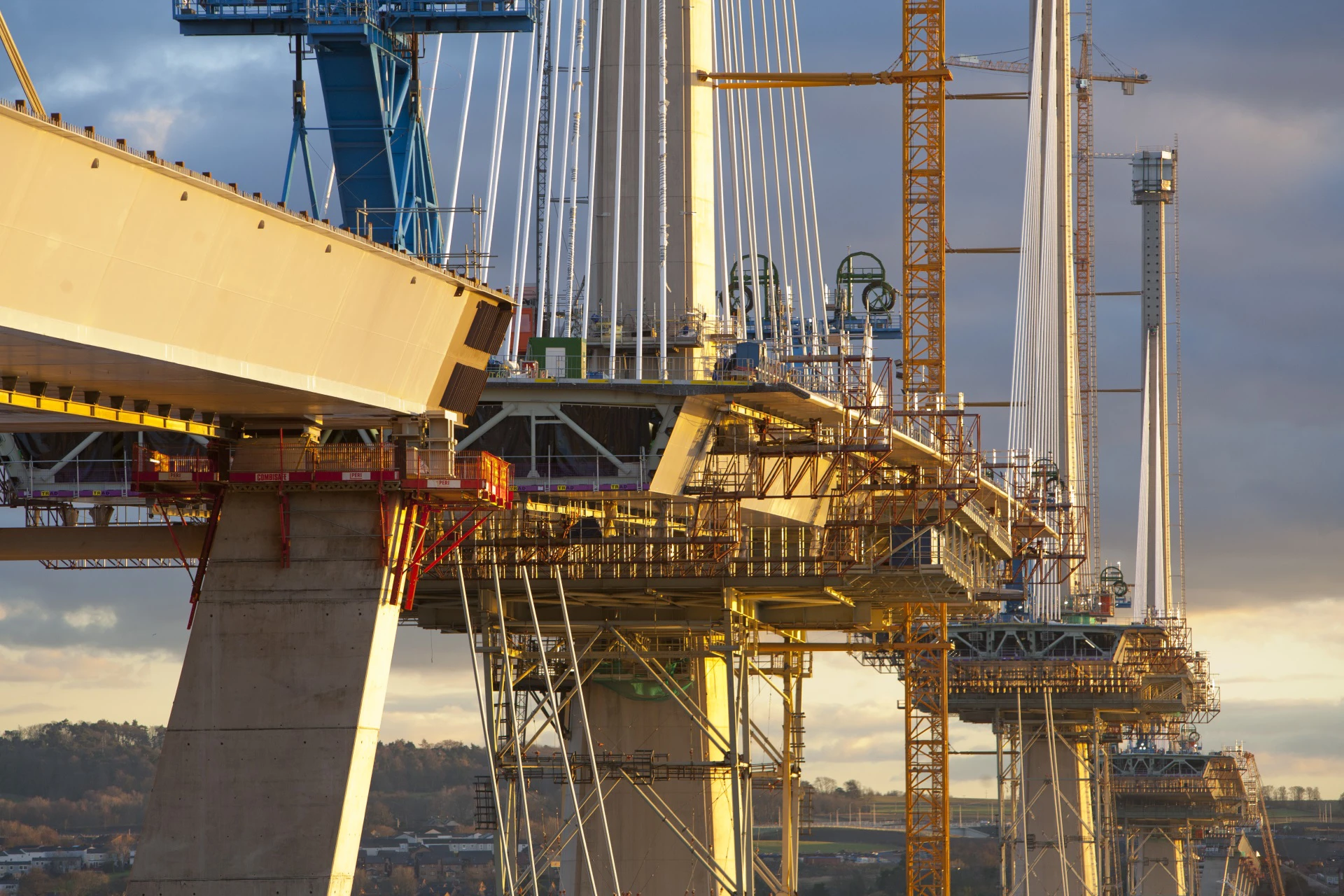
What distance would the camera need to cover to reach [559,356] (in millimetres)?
57031

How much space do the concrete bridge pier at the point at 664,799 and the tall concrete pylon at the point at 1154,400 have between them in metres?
63.3

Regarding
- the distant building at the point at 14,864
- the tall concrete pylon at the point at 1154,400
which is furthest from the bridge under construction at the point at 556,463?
the distant building at the point at 14,864

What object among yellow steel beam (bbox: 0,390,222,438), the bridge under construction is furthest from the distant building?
yellow steel beam (bbox: 0,390,222,438)

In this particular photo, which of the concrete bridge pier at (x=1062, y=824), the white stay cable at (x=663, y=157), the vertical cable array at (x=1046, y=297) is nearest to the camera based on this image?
the white stay cable at (x=663, y=157)

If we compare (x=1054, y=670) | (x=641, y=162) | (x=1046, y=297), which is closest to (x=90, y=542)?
(x=641, y=162)

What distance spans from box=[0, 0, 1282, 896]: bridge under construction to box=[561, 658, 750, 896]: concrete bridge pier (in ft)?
0.42

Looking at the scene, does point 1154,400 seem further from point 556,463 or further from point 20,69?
point 20,69

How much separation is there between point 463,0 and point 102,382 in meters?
35.5

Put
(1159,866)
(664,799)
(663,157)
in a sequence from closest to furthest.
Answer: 1. (663,157)
2. (664,799)
3. (1159,866)

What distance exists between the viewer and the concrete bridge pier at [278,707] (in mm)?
40688

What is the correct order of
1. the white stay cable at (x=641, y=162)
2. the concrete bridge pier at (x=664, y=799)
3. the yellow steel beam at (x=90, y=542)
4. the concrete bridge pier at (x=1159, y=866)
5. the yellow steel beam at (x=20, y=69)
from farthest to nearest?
the concrete bridge pier at (x=1159, y=866)
the concrete bridge pier at (x=664, y=799)
the white stay cable at (x=641, y=162)
the yellow steel beam at (x=90, y=542)
the yellow steel beam at (x=20, y=69)

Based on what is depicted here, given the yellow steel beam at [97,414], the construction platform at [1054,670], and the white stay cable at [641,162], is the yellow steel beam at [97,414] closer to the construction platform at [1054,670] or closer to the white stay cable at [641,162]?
the white stay cable at [641,162]

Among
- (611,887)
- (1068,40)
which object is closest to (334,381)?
(611,887)

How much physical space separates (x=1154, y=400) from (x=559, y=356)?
90921 millimetres
